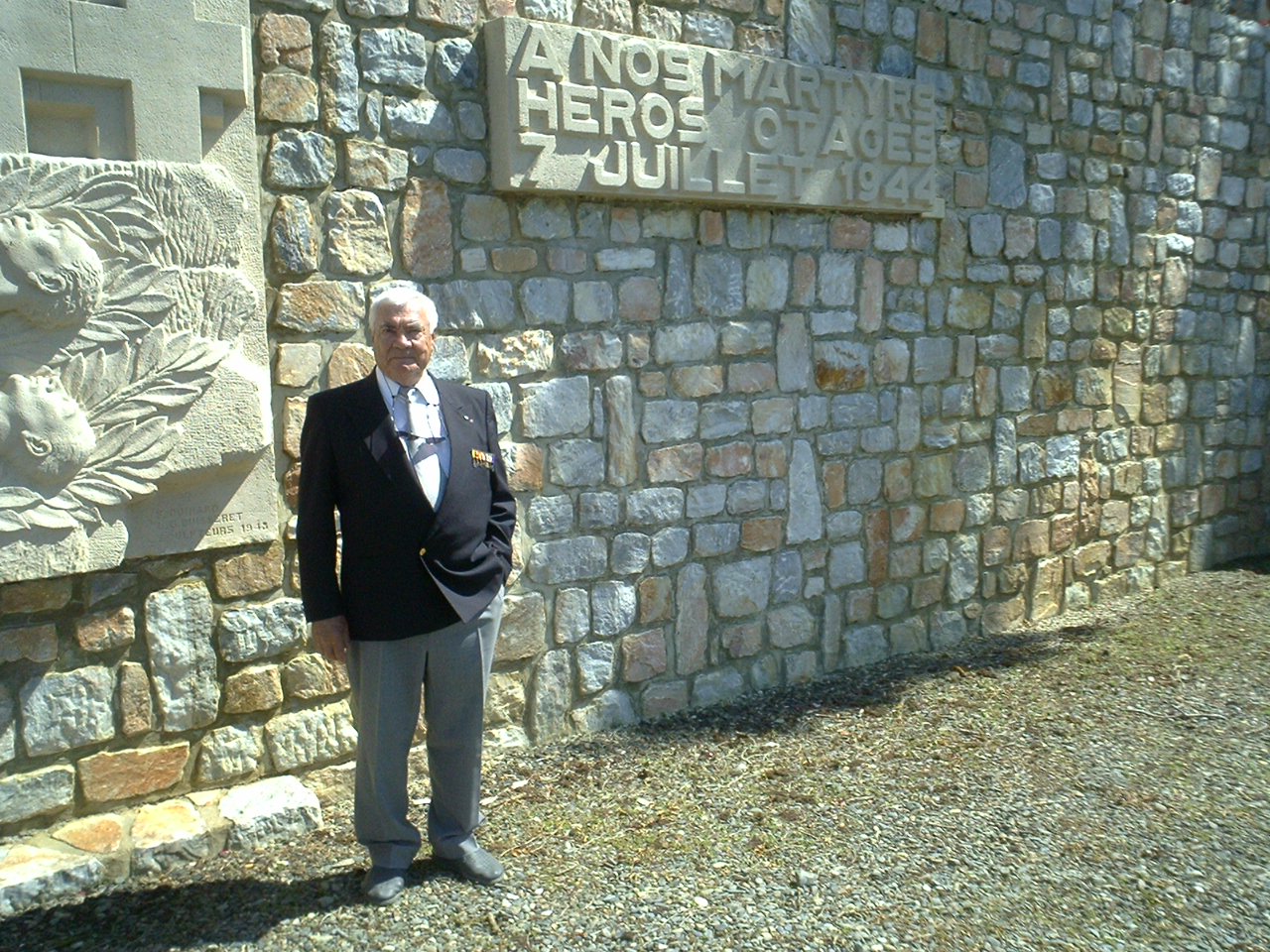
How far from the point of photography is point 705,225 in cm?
473

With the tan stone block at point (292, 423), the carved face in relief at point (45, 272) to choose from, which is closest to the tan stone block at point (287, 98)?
the carved face in relief at point (45, 272)

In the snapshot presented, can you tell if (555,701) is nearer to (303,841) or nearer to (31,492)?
(303,841)

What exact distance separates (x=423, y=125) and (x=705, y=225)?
126 cm

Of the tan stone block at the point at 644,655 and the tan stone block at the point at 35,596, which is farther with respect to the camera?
the tan stone block at the point at 644,655

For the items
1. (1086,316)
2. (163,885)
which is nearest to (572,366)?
(163,885)

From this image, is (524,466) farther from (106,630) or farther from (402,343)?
(106,630)

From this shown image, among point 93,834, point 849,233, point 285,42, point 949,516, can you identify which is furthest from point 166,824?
point 949,516

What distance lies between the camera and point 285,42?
12.0 feet

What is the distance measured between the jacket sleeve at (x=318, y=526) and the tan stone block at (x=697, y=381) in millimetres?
1891

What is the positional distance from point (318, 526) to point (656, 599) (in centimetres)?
189

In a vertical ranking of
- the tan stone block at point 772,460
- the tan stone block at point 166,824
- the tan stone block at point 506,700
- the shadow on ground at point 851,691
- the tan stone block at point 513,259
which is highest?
the tan stone block at point 513,259

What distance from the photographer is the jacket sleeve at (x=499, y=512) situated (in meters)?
3.21

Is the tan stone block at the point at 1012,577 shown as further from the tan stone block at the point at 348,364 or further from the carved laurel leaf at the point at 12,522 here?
the carved laurel leaf at the point at 12,522

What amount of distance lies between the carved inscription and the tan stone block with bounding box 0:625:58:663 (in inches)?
80.0
